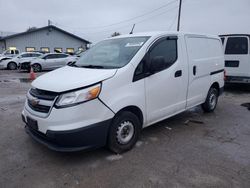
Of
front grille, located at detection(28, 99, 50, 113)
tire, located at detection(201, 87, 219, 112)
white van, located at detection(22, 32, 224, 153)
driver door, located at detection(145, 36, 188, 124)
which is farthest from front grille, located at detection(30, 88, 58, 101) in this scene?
tire, located at detection(201, 87, 219, 112)

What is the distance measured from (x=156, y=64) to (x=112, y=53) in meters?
0.85

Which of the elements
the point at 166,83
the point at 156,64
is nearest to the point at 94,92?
the point at 156,64

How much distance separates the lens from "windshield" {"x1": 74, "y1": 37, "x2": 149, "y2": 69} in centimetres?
358

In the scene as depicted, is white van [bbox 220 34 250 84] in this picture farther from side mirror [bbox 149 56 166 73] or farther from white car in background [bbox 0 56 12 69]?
white car in background [bbox 0 56 12 69]

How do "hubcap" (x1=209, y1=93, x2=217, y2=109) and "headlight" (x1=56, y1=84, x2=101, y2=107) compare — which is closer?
"headlight" (x1=56, y1=84, x2=101, y2=107)

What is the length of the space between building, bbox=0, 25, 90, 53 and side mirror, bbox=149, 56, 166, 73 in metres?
29.7

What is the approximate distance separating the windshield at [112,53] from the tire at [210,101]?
2619mm

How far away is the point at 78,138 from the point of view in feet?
9.57

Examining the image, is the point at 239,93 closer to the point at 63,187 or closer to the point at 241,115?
the point at 241,115

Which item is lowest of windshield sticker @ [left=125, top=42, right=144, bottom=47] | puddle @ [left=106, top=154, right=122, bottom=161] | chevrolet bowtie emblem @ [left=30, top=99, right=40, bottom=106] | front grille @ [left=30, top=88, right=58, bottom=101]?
puddle @ [left=106, top=154, right=122, bottom=161]

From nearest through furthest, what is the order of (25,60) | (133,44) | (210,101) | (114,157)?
(114,157), (133,44), (210,101), (25,60)

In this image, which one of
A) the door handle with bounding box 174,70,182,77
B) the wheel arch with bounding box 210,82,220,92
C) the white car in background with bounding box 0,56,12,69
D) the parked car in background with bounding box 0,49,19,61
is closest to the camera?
the door handle with bounding box 174,70,182,77

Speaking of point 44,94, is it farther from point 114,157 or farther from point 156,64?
point 156,64

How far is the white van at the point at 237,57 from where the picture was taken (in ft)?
26.3
